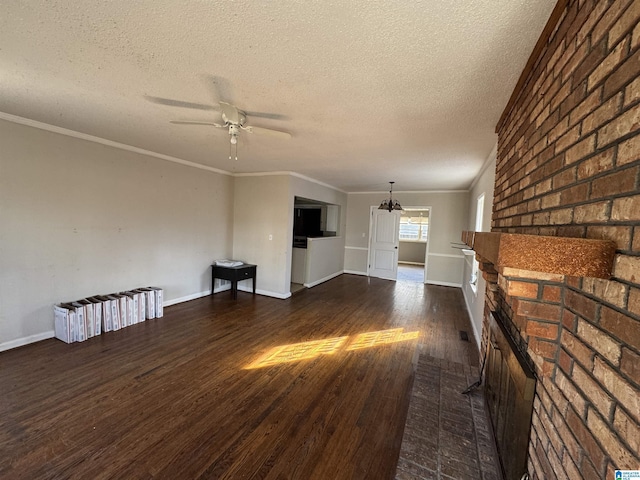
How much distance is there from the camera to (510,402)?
1401mm

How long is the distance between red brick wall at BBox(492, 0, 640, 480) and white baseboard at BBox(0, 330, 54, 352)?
4.42m

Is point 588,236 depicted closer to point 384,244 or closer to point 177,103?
point 177,103

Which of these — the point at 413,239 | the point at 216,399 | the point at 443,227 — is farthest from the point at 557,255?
the point at 413,239

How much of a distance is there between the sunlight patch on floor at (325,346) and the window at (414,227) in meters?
6.87

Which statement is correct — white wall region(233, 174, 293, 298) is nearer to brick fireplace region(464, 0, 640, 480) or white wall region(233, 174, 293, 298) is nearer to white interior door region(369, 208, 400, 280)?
white interior door region(369, 208, 400, 280)

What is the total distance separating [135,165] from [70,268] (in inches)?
60.7

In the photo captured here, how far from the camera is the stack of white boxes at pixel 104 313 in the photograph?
3.03 metres

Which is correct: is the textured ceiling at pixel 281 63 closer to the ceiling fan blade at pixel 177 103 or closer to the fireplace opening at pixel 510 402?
the ceiling fan blade at pixel 177 103

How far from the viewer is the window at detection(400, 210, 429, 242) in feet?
32.7

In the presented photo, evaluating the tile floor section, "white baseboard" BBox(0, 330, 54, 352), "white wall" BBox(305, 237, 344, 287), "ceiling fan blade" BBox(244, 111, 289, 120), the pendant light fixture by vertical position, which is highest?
"ceiling fan blade" BBox(244, 111, 289, 120)

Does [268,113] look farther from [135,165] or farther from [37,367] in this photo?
[37,367]

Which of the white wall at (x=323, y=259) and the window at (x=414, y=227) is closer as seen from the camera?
the white wall at (x=323, y=259)

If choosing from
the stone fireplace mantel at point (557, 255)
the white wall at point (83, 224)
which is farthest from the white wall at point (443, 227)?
the stone fireplace mantel at point (557, 255)

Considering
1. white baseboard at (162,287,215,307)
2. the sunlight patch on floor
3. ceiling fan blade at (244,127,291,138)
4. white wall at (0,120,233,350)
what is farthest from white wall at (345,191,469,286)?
ceiling fan blade at (244,127,291,138)
